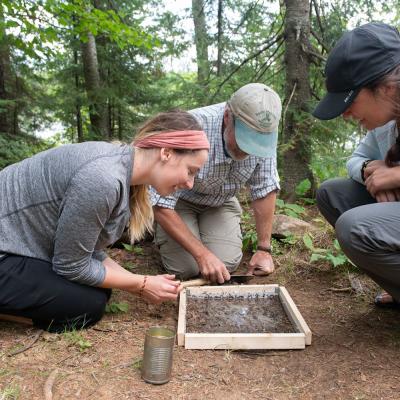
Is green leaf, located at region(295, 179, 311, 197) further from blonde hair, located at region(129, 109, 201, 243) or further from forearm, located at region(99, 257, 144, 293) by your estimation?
forearm, located at region(99, 257, 144, 293)

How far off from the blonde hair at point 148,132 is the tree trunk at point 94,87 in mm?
5969

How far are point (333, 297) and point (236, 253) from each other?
36.9 inches

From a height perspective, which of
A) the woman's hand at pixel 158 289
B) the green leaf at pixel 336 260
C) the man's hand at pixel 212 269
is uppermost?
the woman's hand at pixel 158 289

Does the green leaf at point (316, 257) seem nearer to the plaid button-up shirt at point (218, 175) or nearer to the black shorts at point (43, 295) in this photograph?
the plaid button-up shirt at point (218, 175)

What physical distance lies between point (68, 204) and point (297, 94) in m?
3.75

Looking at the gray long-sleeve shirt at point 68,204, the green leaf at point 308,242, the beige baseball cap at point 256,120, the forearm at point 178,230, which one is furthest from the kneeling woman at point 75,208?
the green leaf at point 308,242

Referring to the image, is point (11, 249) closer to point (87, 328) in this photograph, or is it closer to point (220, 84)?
point (87, 328)

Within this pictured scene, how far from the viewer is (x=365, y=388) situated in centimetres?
194

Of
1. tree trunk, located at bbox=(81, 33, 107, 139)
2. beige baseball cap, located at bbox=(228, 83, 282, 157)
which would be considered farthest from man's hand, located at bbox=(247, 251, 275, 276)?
tree trunk, located at bbox=(81, 33, 107, 139)

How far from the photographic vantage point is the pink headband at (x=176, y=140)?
2.16 m

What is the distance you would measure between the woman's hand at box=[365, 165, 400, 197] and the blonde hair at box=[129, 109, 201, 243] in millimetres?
1086

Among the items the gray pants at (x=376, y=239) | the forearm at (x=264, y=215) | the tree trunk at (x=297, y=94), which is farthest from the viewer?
the tree trunk at (x=297, y=94)

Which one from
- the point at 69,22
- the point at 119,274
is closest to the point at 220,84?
the point at 69,22

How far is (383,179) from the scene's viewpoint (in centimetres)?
236
